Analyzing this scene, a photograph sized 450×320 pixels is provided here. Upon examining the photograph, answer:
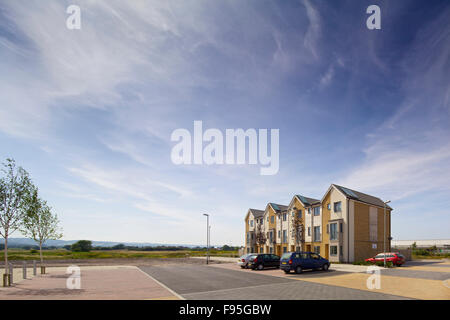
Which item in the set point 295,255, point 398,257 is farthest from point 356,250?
point 295,255

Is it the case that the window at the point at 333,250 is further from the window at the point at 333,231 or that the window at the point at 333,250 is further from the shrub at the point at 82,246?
the shrub at the point at 82,246

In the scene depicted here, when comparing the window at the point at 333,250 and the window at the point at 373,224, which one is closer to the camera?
the window at the point at 333,250

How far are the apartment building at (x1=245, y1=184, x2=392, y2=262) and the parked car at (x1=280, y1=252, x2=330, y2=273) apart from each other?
37.5 ft

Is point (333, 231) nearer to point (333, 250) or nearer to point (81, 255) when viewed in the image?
point (333, 250)

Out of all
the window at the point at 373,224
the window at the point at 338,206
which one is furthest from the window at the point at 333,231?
the window at the point at 373,224

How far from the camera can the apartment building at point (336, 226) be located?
3744 cm

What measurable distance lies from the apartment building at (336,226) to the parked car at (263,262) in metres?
12.2

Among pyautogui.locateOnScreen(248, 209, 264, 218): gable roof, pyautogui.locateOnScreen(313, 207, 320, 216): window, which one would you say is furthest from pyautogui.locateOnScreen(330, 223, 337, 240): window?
pyautogui.locateOnScreen(248, 209, 264, 218): gable roof

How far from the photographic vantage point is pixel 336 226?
38.2 meters

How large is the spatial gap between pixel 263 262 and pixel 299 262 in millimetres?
5471
